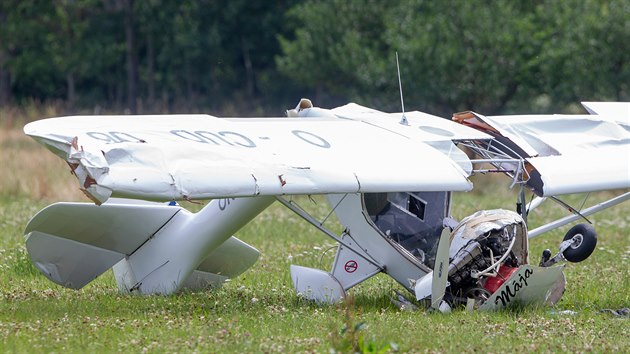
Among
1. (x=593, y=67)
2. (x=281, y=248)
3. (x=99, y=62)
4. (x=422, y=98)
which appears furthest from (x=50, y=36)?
(x=281, y=248)

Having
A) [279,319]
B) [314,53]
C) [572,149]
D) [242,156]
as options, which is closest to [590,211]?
[572,149]

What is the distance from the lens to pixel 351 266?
10578 millimetres

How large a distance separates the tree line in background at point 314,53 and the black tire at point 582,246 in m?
26.7

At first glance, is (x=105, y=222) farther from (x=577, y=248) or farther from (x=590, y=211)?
(x=590, y=211)

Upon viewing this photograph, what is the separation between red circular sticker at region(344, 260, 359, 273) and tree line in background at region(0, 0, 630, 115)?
90.4ft

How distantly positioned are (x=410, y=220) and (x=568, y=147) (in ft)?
5.92

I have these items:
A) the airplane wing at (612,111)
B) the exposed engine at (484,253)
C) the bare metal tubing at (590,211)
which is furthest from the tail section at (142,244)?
the airplane wing at (612,111)

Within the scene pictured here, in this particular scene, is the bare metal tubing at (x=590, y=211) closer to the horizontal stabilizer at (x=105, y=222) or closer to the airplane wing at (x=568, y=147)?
the airplane wing at (x=568, y=147)

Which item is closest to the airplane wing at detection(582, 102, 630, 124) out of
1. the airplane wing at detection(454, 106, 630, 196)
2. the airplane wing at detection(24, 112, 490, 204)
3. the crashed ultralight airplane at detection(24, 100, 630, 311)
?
the airplane wing at detection(454, 106, 630, 196)

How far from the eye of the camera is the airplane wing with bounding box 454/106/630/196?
10273 millimetres

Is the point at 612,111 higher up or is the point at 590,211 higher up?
the point at 612,111

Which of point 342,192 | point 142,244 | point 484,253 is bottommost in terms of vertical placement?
point 142,244

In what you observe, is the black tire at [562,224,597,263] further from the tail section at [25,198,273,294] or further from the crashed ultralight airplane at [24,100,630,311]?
the tail section at [25,198,273,294]

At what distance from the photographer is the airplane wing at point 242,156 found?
8398 mm
